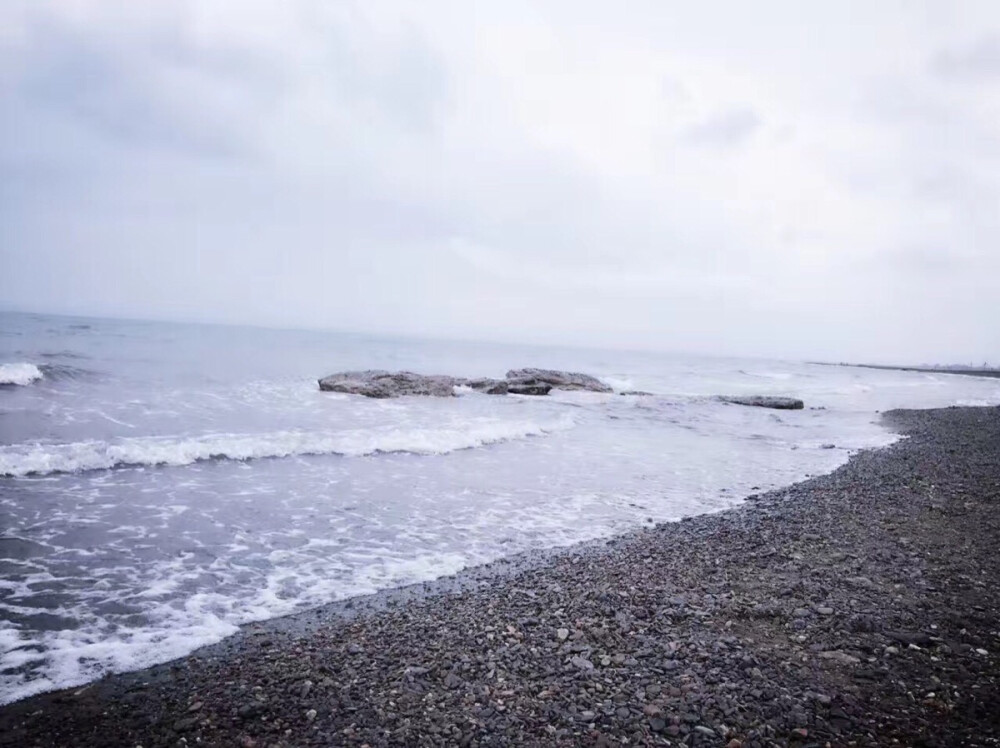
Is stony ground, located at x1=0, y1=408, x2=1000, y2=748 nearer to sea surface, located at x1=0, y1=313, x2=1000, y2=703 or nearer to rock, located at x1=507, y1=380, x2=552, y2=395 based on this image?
sea surface, located at x1=0, y1=313, x2=1000, y2=703

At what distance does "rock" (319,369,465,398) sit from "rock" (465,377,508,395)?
98.8 inches

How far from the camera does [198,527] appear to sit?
936 cm

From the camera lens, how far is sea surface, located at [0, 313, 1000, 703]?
6.40m

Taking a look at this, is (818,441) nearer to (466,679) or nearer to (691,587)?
(691,587)

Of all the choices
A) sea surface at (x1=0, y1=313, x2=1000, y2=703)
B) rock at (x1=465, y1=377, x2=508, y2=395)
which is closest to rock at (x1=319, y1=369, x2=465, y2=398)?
rock at (x1=465, y1=377, x2=508, y2=395)

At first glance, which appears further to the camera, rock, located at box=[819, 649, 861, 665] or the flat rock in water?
the flat rock in water

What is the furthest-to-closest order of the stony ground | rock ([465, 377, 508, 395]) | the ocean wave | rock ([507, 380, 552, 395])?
rock ([507, 380, 552, 395]) → rock ([465, 377, 508, 395]) → the ocean wave → the stony ground

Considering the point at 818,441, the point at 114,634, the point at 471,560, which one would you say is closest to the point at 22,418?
the point at 114,634

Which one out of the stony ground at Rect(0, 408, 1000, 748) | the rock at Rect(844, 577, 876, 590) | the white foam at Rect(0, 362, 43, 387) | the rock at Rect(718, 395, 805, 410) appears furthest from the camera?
the rock at Rect(718, 395, 805, 410)

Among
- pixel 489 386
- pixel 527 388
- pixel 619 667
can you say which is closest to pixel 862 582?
pixel 619 667

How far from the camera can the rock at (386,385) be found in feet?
103

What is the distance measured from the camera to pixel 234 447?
49.9ft

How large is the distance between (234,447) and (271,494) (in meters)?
4.45

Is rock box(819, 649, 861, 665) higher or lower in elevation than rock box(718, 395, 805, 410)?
lower
